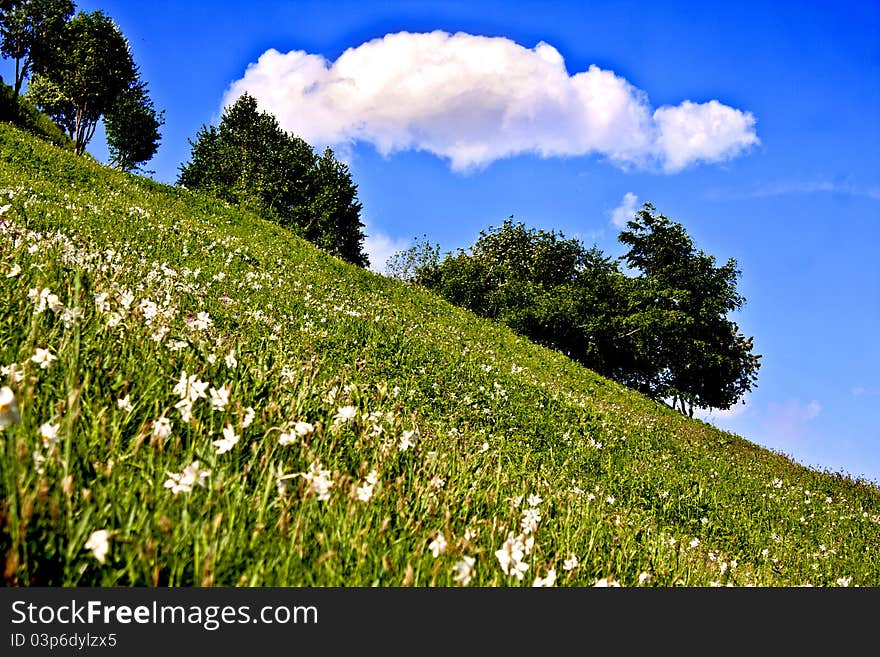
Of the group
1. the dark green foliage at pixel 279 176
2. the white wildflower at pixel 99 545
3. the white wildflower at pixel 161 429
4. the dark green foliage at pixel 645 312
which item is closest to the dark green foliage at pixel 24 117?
the dark green foliage at pixel 279 176

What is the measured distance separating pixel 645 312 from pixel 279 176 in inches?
1869

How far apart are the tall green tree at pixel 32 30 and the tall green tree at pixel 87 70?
68 cm

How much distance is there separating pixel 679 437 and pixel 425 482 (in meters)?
15.6

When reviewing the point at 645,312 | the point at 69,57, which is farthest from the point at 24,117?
the point at 645,312

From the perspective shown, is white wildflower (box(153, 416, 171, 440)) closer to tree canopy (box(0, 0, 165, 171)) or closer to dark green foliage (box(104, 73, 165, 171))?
tree canopy (box(0, 0, 165, 171))

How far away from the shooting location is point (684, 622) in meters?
2.06

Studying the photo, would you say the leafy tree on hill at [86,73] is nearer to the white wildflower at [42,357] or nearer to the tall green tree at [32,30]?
the tall green tree at [32,30]

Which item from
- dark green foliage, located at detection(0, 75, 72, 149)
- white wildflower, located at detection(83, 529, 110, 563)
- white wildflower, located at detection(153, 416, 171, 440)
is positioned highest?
dark green foliage, located at detection(0, 75, 72, 149)

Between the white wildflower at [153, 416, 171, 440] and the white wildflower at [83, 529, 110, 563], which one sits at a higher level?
the white wildflower at [153, 416, 171, 440]

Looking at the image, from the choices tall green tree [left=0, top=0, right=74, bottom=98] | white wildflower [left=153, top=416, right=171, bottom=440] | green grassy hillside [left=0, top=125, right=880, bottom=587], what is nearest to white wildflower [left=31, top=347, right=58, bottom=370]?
green grassy hillside [left=0, top=125, right=880, bottom=587]

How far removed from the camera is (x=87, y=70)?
49.3 metres

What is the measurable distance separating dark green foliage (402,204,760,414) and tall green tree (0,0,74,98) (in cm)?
4109

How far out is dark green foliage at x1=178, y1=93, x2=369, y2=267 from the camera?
68.9 metres

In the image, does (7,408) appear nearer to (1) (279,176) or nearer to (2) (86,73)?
(2) (86,73)
